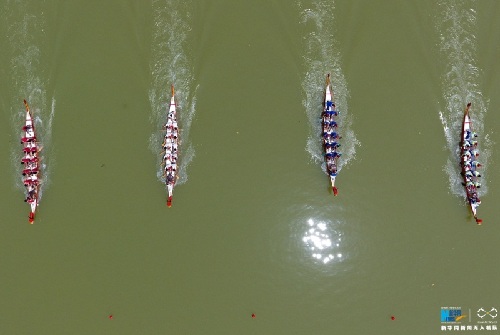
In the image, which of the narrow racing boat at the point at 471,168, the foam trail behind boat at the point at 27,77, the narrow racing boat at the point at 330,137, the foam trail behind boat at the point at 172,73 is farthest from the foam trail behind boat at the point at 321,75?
the foam trail behind boat at the point at 27,77

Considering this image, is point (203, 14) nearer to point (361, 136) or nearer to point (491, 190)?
point (361, 136)

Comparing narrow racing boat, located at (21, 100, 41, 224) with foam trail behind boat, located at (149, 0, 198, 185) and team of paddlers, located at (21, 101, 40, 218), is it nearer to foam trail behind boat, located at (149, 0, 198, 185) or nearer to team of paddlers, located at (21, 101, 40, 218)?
team of paddlers, located at (21, 101, 40, 218)

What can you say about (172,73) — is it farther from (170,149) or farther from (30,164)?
(30,164)

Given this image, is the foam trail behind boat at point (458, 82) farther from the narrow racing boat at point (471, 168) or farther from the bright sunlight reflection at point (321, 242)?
the bright sunlight reflection at point (321, 242)

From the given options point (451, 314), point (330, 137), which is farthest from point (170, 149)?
point (451, 314)

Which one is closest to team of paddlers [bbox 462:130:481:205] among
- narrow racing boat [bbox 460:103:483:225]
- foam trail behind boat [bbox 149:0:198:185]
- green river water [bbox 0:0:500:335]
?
narrow racing boat [bbox 460:103:483:225]

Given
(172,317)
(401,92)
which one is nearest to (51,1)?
(172,317)
